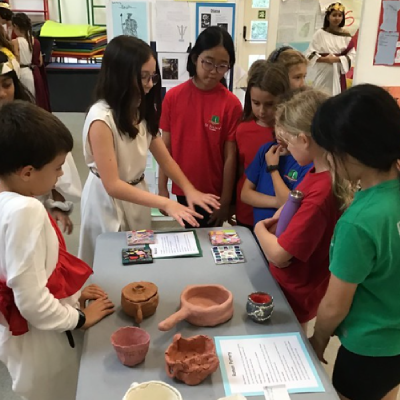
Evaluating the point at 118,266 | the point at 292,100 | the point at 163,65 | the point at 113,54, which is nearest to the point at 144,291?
the point at 118,266

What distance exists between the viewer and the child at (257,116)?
1765 millimetres

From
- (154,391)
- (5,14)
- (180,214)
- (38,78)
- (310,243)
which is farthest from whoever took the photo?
(38,78)

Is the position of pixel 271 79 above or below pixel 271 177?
above

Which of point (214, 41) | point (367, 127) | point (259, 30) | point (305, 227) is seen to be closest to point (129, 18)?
point (259, 30)

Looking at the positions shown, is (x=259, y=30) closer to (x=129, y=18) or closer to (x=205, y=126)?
(x=129, y=18)

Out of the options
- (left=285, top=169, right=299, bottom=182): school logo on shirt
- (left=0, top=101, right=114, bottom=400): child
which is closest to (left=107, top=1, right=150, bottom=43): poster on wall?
(left=285, top=169, right=299, bottom=182): school logo on shirt

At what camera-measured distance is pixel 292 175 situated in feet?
5.21

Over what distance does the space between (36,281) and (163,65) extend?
6.96 feet

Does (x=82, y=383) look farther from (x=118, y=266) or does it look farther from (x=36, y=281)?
(x=118, y=266)

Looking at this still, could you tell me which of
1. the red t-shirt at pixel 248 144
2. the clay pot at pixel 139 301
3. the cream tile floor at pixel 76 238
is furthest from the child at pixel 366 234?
the cream tile floor at pixel 76 238

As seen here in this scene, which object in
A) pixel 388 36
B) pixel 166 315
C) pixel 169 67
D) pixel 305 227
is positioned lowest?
pixel 166 315

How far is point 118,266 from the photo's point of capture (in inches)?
54.9

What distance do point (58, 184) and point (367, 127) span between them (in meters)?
1.22

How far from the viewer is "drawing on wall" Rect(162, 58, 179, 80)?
2.82m
